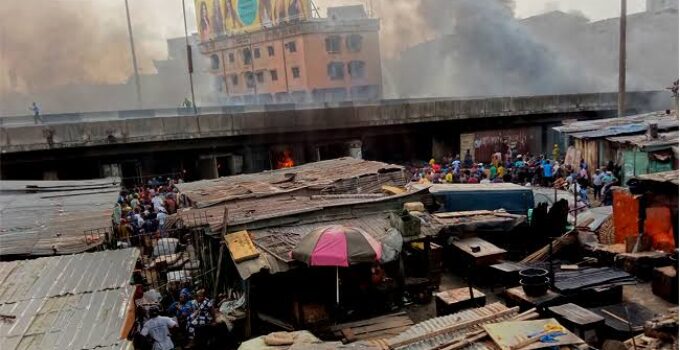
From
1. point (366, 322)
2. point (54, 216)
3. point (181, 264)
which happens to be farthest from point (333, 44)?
point (366, 322)

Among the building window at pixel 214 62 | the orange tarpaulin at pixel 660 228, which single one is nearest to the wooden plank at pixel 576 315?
the orange tarpaulin at pixel 660 228

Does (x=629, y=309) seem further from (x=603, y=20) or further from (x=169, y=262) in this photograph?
(x=603, y=20)

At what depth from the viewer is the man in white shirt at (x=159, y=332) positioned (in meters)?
7.95

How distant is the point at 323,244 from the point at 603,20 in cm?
4760

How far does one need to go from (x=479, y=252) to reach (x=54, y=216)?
9483 millimetres

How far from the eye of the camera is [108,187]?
14.9 metres

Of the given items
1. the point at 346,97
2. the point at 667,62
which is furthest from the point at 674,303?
the point at 346,97

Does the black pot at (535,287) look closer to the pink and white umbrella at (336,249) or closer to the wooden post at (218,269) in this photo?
the pink and white umbrella at (336,249)

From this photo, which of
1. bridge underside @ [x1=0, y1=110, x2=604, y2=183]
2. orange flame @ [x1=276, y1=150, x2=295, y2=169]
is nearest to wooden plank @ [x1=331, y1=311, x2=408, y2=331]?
bridge underside @ [x1=0, y1=110, x2=604, y2=183]

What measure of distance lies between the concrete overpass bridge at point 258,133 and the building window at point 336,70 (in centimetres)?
2116

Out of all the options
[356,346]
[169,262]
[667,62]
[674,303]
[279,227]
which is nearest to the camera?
[356,346]

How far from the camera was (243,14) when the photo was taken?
168ft

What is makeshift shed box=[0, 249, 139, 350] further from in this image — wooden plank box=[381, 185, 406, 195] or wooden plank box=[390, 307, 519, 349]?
wooden plank box=[381, 185, 406, 195]

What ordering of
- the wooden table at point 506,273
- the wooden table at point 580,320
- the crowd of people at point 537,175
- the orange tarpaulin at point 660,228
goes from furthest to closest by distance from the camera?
the crowd of people at point 537,175 → the orange tarpaulin at point 660,228 → the wooden table at point 506,273 → the wooden table at point 580,320
